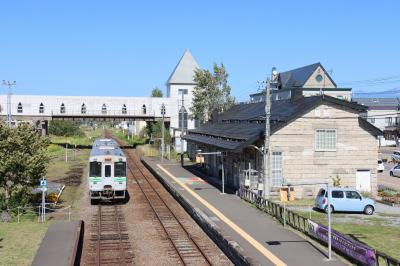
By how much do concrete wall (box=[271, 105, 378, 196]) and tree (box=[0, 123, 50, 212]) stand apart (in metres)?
13.3

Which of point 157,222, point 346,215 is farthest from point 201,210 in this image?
point 346,215

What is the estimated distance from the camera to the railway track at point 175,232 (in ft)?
58.7

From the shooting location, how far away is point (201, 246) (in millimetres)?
19594

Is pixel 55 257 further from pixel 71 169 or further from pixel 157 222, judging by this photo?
pixel 71 169

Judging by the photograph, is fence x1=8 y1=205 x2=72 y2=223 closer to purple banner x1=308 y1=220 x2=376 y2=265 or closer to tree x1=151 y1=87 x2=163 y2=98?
purple banner x1=308 y1=220 x2=376 y2=265

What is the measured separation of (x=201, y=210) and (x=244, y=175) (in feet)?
24.0

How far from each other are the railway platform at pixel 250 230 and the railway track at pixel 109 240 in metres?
3.64

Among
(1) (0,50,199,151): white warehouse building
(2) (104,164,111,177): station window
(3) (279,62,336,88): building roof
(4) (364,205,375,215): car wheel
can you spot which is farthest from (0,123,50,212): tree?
(3) (279,62,336,88): building roof

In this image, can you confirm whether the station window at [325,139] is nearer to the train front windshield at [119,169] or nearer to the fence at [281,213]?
the fence at [281,213]

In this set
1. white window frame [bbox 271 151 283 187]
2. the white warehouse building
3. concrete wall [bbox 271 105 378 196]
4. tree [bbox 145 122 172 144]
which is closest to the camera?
white window frame [bbox 271 151 283 187]

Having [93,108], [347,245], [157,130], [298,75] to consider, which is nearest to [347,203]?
[347,245]

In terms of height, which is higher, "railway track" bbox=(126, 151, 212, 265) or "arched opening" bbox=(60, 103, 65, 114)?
"arched opening" bbox=(60, 103, 65, 114)

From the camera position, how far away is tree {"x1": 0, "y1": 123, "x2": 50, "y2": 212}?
25625 millimetres

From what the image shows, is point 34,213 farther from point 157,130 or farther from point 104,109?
point 157,130
